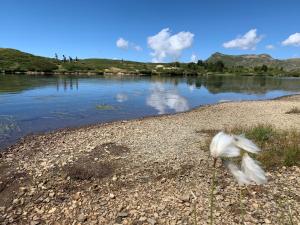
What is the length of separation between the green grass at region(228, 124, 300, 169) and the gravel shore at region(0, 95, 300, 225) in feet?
1.91

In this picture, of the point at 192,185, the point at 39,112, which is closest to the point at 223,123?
the point at 192,185

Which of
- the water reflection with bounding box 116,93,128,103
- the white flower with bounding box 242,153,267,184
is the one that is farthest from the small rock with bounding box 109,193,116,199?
the water reflection with bounding box 116,93,128,103

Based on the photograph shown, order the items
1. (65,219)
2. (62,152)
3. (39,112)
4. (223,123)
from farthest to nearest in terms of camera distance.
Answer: (39,112), (223,123), (62,152), (65,219)

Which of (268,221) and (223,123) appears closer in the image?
(268,221)

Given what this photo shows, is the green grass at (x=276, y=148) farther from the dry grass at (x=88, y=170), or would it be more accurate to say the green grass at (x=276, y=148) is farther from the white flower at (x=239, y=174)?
the white flower at (x=239, y=174)

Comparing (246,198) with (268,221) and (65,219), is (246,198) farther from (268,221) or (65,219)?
(65,219)

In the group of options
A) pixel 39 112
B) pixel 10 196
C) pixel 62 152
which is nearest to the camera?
pixel 10 196

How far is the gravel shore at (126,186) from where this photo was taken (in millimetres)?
9117

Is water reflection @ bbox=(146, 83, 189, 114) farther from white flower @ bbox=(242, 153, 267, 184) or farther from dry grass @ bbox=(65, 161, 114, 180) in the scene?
white flower @ bbox=(242, 153, 267, 184)

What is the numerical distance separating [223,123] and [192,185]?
14.9 m

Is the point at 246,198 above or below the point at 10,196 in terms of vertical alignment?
above

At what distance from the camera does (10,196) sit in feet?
35.7

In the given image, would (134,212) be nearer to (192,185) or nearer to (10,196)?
(192,185)

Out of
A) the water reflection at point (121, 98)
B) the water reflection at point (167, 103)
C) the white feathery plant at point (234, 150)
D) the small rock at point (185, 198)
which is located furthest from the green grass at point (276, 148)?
the water reflection at point (121, 98)
